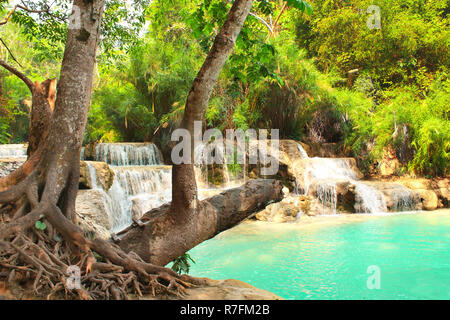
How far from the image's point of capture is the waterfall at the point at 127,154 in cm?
1060

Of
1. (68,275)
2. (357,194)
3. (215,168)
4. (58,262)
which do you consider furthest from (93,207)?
(357,194)

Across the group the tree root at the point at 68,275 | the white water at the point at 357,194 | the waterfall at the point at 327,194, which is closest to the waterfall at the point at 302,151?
the white water at the point at 357,194

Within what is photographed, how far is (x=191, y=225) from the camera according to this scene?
284cm

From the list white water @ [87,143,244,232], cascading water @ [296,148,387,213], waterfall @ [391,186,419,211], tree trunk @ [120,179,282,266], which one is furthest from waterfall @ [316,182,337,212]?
tree trunk @ [120,179,282,266]

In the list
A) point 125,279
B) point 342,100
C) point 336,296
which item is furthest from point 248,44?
point 342,100

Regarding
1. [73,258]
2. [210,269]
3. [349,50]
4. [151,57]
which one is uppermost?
[349,50]

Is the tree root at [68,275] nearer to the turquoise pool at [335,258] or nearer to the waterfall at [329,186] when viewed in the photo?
the turquoise pool at [335,258]

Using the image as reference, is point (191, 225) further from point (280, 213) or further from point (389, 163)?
point (389, 163)

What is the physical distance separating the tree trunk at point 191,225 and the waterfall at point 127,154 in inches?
315

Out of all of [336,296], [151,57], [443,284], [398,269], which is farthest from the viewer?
[151,57]

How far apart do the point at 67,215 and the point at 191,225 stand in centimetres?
105

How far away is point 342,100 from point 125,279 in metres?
12.9
